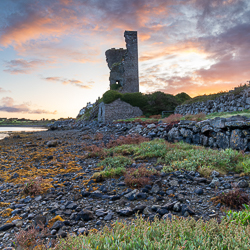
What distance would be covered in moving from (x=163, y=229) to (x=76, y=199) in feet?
9.94

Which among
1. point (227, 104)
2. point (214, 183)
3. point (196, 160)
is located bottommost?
point (214, 183)

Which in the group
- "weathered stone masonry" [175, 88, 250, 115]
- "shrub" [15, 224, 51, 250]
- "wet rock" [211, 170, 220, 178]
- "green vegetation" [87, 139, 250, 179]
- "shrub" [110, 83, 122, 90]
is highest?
"shrub" [110, 83, 122, 90]

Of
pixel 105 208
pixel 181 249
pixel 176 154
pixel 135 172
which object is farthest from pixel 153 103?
pixel 181 249

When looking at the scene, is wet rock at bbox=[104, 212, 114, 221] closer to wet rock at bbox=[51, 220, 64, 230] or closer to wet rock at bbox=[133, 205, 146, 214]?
wet rock at bbox=[133, 205, 146, 214]

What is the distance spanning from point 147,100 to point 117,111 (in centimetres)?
541

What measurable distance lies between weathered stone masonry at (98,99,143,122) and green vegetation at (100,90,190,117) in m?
0.60

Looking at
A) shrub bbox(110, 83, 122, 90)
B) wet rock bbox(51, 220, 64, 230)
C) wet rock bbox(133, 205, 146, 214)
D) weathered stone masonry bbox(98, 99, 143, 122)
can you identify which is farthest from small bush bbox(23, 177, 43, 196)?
shrub bbox(110, 83, 122, 90)

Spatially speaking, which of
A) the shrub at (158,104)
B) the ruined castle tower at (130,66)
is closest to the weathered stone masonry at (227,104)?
the shrub at (158,104)

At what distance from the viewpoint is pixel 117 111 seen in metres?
29.2

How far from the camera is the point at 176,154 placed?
803cm

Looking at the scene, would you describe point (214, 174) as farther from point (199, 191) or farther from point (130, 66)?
point (130, 66)

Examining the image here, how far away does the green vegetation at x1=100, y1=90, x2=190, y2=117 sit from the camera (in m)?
29.5

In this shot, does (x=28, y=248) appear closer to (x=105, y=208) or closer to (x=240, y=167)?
(x=105, y=208)

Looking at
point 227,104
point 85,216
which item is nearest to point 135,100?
point 227,104
